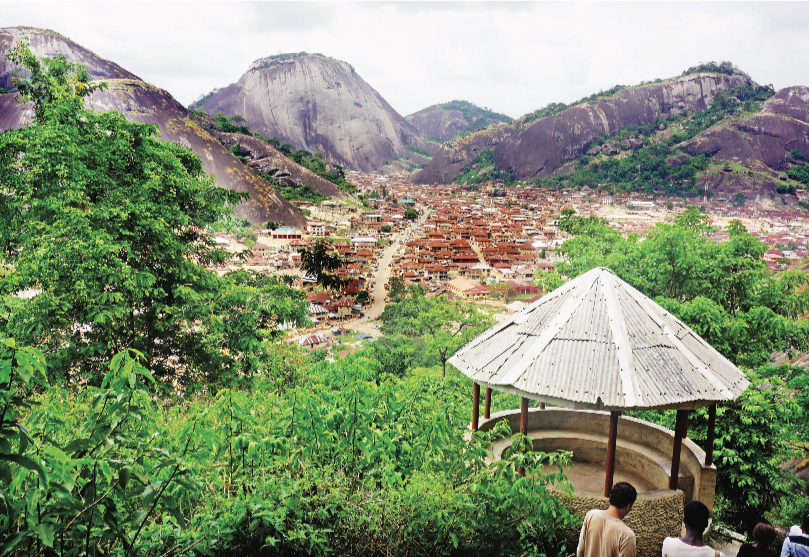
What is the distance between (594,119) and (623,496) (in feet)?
239

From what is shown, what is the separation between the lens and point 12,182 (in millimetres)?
6090

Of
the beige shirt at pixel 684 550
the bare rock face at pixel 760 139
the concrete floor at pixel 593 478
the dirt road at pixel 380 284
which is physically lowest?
the dirt road at pixel 380 284

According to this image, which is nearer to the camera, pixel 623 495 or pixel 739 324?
pixel 623 495

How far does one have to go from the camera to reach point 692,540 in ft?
7.23

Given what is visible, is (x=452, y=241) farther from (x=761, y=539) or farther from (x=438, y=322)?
(x=761, y=539)

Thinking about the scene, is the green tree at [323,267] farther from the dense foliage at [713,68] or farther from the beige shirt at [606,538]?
the dense foliage at [713,68]

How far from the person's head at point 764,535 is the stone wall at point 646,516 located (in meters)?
0.88

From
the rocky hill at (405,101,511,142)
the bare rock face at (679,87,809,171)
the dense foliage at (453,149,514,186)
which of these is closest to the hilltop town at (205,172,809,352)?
the bare rock face at (679,87,809,171)

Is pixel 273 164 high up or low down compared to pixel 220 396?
up

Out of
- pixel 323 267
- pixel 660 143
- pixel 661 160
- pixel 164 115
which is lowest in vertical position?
pixel 323 267

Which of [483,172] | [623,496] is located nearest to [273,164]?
[483,172]

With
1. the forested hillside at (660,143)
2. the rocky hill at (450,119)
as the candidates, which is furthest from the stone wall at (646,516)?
the rocky hill at (450,119)

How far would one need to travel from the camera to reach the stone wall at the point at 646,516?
341cm

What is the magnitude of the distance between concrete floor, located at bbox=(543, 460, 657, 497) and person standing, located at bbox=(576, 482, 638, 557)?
184 cm
